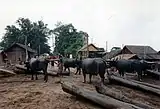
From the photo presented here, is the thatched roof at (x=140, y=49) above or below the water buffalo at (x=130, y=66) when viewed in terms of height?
above

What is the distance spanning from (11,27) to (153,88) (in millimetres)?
54897

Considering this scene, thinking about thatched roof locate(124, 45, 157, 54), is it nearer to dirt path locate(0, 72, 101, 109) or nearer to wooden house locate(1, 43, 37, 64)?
wooden house locate(1, 43, 37, 64)

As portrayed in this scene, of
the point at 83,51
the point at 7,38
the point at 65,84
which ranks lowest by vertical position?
the point at 65,84

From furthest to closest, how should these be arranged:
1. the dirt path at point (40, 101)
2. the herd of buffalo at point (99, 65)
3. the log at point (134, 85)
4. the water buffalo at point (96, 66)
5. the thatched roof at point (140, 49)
→ the thatched roof at point (140, 49)
the herd of buffalo at point (99, 65)
the water buffalo at point (96, 66)
the log at point (134, 85)
the dirt path at point (40, 101)

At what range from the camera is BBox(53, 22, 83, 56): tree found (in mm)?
60444

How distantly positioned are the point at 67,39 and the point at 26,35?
10697mm

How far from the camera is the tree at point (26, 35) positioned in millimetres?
61438

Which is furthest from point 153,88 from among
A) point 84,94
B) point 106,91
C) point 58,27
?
point 58,27

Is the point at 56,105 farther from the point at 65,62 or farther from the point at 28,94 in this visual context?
the point at 65,62

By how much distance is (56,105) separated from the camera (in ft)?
29.7

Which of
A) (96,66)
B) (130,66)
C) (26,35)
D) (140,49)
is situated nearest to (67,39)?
(26,35)

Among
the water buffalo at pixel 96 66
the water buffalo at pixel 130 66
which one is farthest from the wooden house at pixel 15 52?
the water buffalo at pixel 96 66

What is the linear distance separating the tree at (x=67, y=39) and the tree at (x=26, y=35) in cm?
404

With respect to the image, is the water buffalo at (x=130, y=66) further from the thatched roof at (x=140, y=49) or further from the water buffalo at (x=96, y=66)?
the thatched roof at (x=140, y=49)
